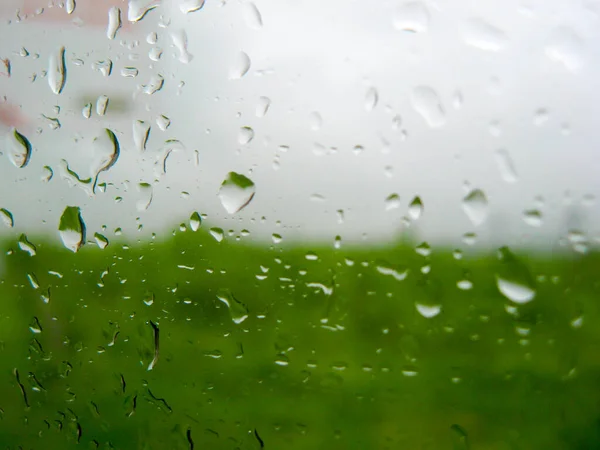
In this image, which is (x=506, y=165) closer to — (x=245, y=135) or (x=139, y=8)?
(x=245, y=135)

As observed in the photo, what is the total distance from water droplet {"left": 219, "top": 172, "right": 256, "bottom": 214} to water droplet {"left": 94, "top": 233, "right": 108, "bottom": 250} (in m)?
0.21

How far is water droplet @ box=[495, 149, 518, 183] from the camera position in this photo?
2.19 feet

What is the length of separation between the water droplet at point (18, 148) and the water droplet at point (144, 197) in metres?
0.23

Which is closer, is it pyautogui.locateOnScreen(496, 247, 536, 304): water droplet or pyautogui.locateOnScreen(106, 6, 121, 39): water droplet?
pyautogui.locateOnScreen(496, 247, 536, 304): water droplet

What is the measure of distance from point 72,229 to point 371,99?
51cm

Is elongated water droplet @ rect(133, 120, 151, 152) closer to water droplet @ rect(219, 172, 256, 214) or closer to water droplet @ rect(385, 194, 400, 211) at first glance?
water droplet @ rect(219, 172, 256, 214)

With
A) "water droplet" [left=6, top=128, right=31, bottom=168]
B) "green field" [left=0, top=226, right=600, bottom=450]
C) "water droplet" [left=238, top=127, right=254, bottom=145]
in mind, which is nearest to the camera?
"green field" [left=0, top=226, right=600, bottom=450]

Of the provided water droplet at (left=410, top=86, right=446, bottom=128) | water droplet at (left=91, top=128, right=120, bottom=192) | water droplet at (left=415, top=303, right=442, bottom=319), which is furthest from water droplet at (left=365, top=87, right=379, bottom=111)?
water droplet at (left=91, top=128, right=120, bottom=192)

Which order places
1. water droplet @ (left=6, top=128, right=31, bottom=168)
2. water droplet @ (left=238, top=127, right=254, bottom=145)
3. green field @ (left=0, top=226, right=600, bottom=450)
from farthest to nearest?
water droplet @ (left=6, top=128, right=31, bottom=168)
water droplet @ (left=238, top=127, right=254, bottom=145)
green field @ (left=0, top=226, right=600, bottom=450)

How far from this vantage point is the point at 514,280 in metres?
0.66

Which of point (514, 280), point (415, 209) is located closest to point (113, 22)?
point (415, 209)

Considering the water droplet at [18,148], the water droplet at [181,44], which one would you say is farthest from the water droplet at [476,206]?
the water droplet at [18,148]

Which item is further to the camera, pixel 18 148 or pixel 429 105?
pixel 18 148

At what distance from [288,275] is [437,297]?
0.21 metres
